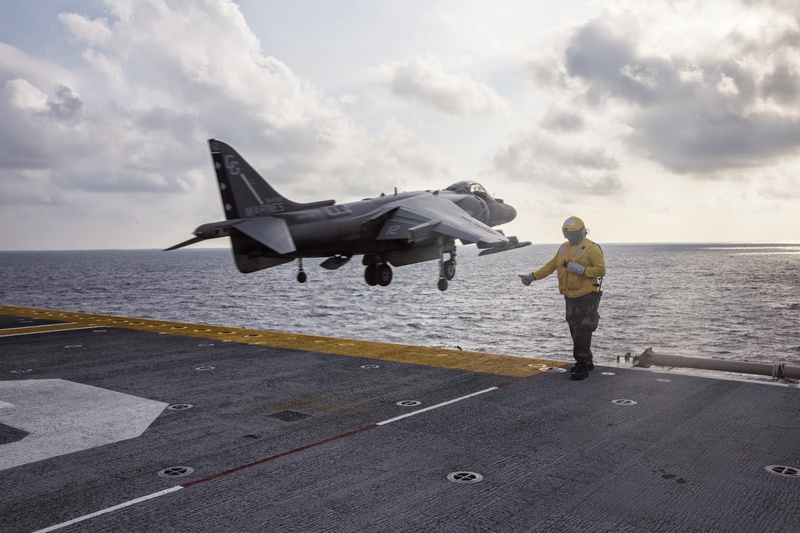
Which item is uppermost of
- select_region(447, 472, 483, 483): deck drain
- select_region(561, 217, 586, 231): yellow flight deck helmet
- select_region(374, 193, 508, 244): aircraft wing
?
select_region(374, 193, 508, 244): aircraft wing

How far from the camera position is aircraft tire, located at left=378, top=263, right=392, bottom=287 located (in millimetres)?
19328

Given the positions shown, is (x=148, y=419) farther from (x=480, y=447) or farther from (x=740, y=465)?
(x=740, y=465)

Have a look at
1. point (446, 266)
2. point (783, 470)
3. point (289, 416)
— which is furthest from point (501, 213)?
point (783, 470)

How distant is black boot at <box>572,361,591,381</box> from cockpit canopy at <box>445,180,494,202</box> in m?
11.6

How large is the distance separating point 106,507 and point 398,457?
10.4 feet

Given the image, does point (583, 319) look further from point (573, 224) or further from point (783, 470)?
point (783, 470)

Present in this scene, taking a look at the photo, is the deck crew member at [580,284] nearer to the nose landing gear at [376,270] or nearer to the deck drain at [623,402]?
the deck drain at [623,402]

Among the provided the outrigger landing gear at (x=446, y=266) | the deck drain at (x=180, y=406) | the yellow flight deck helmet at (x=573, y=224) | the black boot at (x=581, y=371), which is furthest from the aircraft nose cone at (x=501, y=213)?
the deck drain at (x=180, y=406)

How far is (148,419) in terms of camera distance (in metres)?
8.85

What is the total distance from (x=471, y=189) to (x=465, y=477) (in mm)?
16767

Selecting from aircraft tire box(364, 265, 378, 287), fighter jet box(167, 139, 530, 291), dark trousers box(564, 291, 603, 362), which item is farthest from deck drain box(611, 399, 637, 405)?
aircraft tire box(364, 265, 378, 287)

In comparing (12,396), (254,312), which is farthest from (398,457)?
(254,312)

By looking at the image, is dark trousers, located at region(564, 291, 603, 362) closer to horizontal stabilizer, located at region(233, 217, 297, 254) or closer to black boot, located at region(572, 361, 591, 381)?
black boot, located at region(572, 361, 591, 381)

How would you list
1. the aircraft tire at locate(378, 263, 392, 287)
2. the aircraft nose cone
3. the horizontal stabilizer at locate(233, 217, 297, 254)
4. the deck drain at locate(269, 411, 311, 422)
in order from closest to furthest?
the deck drain at locate(269, 411, 311, 422), the horizontal stabilizer at locate(233, 217, 297, 254), the aircraft tire at locate(378, 263, 392, 287), the aircraft nose cone
